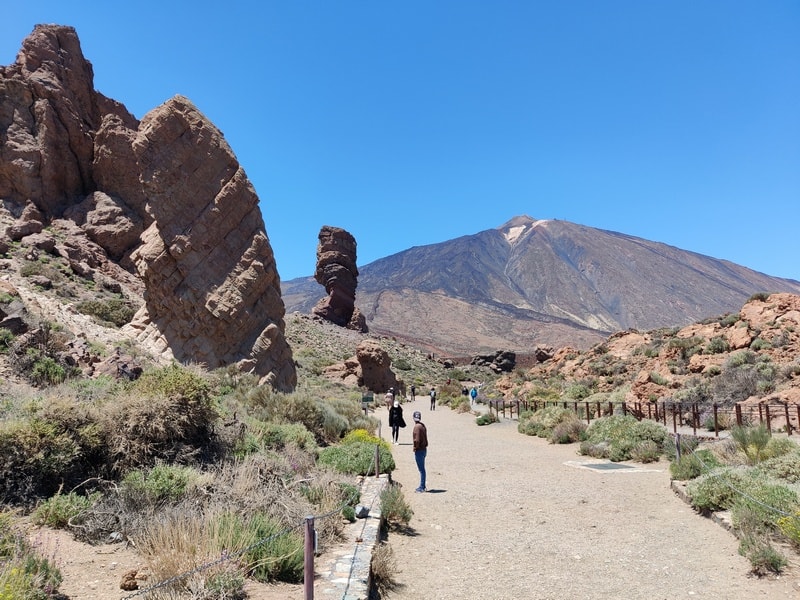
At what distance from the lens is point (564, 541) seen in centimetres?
739

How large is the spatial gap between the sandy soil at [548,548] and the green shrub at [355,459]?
0.65 m

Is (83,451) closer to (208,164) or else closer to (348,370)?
(208,164)

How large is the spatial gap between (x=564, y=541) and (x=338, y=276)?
67.5 meters

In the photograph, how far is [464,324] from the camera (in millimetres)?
144375

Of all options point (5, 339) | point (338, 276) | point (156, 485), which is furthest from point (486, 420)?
point (338, 276)

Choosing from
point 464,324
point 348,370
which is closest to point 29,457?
point 348,370

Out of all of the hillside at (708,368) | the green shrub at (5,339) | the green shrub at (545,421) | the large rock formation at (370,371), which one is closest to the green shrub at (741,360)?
the hillside at (708,368)

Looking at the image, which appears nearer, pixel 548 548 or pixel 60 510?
pixel 60 510

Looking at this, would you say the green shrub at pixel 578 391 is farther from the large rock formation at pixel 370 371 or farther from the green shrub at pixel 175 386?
the green shrub at pixel 175 386

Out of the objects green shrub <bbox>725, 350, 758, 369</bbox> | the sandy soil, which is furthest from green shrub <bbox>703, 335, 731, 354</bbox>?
the sandy soil

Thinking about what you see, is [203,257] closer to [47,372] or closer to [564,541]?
[47,372]

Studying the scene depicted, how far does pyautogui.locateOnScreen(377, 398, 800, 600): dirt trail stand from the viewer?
18.5 feet

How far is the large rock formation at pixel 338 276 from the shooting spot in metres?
72.6

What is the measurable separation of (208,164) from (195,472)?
1761 centimetres
